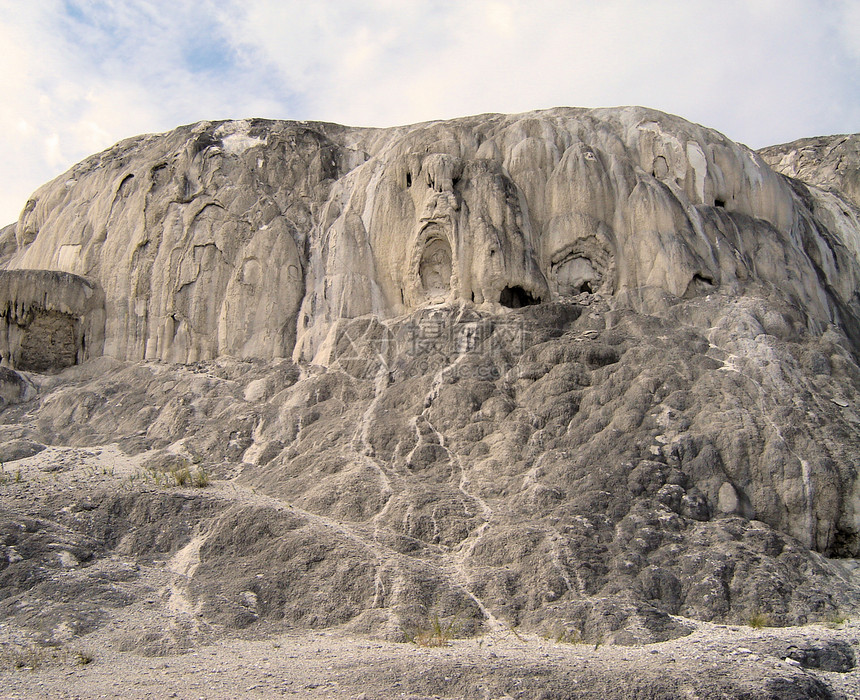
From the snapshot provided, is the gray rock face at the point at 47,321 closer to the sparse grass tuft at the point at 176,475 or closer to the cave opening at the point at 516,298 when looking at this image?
the sparse grass tuft at the point at 176,475

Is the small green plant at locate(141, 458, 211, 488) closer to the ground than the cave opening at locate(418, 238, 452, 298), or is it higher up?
closer to the ground

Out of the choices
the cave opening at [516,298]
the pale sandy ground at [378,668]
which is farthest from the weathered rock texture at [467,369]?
the pale sandy ground at [378,668]

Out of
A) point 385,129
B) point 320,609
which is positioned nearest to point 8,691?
point 320,609

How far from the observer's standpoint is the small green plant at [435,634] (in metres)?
11.1

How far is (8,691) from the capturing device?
9.40 metres

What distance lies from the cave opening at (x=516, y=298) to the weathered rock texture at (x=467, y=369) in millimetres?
61

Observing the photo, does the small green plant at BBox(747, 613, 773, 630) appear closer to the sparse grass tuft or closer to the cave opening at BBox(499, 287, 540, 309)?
the cave opening at BBox(499, 287, 540, 309)

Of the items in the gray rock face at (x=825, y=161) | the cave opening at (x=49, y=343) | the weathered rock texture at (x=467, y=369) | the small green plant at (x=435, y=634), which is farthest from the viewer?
the gray rock face at (x=825, y=161)

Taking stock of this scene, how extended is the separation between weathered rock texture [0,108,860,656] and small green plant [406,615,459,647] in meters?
0.22

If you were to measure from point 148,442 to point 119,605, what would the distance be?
22.4 ft

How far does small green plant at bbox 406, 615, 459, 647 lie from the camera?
1112 centimetres

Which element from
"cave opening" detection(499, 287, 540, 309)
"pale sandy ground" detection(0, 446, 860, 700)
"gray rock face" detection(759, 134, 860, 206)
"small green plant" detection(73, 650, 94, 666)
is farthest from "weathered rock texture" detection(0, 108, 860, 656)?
"gray rock face" detection(759, 134, 860, 206)

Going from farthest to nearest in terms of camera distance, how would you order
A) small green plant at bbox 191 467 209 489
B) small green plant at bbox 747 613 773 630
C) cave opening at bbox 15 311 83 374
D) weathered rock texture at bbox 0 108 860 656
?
cave opening at bbox 15 311 83 374, small green plant at bbox 191 467 209 489, weathered rock texture at bbox 0 108 860 656, small green plant at bbox 747 613 773 630

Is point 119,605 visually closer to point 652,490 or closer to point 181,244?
point 652,490
